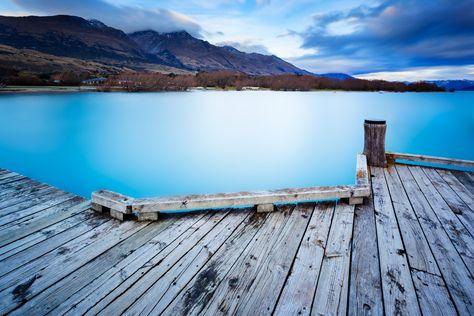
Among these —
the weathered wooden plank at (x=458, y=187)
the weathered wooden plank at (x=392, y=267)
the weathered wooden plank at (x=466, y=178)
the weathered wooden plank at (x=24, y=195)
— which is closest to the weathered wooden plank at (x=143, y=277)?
the weathered wooden plank at (x=392, y=267)

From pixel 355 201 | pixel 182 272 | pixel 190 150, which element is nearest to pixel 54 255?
pixel 182 272

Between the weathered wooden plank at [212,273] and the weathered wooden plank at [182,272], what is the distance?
41 millimetres

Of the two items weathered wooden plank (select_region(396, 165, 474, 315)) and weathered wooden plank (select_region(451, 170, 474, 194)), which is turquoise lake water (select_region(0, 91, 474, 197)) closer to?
weathered wooden plank (select_region(451, 170, 474, 194))

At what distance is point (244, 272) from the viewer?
1849 millimetres

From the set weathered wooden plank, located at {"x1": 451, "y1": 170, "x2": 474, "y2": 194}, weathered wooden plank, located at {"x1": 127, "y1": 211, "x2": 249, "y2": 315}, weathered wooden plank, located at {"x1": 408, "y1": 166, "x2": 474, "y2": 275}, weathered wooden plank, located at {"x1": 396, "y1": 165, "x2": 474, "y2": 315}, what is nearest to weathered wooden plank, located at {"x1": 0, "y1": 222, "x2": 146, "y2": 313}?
weathered wooden plank, located at {"x1": 127, "y1": 211, "x2": 249, "y2": 315}

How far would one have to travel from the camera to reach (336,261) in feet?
6.39

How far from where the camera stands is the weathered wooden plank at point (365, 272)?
1.56m

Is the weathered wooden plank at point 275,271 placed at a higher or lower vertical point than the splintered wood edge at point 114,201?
lower

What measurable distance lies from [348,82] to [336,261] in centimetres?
7856

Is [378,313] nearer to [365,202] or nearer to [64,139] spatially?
[365,202]

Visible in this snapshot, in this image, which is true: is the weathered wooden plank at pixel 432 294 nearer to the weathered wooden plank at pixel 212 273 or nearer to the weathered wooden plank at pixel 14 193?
the weathered wooden plank at pixel 212 273

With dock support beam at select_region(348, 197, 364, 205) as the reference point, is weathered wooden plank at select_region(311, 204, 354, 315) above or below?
below

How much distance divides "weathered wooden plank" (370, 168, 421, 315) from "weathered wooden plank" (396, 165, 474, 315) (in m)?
0.23

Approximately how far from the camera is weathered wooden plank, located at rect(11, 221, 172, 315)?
1590mm
